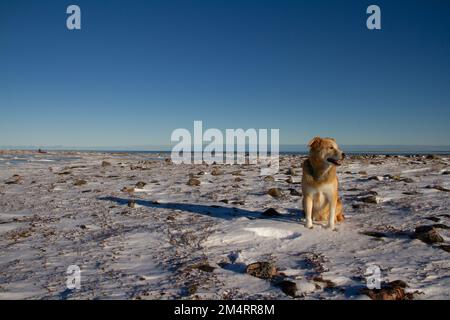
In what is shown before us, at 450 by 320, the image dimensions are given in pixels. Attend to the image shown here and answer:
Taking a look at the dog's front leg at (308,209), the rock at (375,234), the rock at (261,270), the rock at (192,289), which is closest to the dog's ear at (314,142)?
the dog's front leg at (308,209)

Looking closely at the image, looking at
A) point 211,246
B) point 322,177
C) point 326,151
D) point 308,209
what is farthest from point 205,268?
point 326,151

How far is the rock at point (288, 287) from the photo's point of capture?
4262 millimetres

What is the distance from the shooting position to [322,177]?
22.9ft

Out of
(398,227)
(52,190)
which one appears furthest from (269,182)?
(52,190)

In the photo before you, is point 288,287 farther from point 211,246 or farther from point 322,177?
point 322,177

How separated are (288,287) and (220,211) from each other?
4.98 m

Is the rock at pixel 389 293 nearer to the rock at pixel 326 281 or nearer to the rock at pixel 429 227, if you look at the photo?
the rock at pixel 326 281

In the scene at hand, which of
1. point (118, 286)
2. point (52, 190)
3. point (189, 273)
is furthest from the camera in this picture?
point (52, 190)

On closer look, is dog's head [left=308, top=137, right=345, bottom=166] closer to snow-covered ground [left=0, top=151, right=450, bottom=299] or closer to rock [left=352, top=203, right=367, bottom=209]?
snow-covered ground [left=0, top=151, right=450, bottom=299]

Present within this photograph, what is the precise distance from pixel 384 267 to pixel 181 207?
243 inches

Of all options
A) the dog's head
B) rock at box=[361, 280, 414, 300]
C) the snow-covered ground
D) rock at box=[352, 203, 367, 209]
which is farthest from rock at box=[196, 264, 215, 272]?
rock at box=[352, 203, 367, 209]

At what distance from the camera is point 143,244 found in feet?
21.3

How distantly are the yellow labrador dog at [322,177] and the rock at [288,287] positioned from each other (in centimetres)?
286
